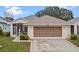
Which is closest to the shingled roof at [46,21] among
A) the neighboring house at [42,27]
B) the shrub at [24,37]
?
the neighboring house at [42,27]

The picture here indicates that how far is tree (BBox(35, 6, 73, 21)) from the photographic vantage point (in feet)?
65.4

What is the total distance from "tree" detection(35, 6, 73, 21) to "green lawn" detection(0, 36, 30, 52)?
299 cm

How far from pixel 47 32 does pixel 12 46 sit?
13.3 feet

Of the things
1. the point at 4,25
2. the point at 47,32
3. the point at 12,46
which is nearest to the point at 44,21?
the point at 47,32

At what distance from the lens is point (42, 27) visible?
22.1m

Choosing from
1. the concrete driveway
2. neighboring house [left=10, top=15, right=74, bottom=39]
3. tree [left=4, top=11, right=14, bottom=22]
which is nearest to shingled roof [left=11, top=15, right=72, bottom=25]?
neighboring house [left=10, top=15, right=74, bottom=39]

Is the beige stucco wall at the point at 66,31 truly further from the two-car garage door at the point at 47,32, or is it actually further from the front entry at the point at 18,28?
the front entry at the point at 18,28

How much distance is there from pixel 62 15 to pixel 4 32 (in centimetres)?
512

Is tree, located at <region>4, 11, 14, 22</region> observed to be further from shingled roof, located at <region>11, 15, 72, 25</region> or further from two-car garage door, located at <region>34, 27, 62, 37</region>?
two-car garage door, located at <region>34, 27, 62, 37</region>

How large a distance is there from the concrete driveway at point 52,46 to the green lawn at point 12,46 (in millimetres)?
508

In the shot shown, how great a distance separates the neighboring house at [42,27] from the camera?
2105 centimetres
